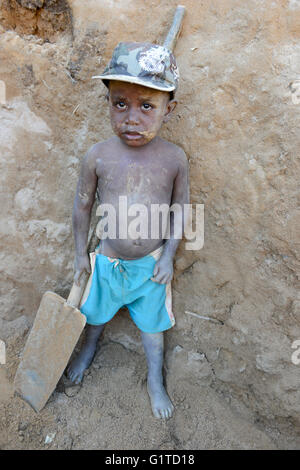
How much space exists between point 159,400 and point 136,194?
107 cm

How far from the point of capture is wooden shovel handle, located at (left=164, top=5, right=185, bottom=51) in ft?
5.10

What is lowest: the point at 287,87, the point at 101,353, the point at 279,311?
the point at 101,353

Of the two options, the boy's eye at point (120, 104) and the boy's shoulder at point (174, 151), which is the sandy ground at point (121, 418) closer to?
the boy's shoulder at point (174, 151)

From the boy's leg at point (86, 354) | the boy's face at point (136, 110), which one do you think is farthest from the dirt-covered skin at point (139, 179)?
the boy's leg at point (86, 354)

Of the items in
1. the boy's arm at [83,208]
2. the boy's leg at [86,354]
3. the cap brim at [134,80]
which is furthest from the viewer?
the boy's leg at [86,354]

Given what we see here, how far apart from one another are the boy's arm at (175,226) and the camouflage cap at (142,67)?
1.18 feet

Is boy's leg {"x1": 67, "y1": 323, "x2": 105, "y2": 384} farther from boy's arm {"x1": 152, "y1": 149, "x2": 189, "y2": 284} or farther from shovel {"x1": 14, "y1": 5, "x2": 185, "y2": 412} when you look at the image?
boy's arm {"x1": 152, "y1": 149, "x2": 189, "y2": 284}

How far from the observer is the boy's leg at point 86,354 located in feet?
6.30

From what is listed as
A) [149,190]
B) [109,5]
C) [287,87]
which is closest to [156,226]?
[149,190]

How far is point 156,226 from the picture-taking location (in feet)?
5.45

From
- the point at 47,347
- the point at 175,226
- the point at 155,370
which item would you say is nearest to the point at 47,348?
the point at 47,347
